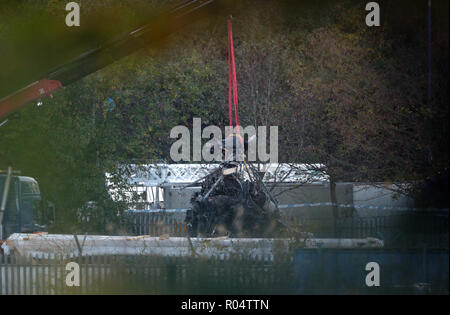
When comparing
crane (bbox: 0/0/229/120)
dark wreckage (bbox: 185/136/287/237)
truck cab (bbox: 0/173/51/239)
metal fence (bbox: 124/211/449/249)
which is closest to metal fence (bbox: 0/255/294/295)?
metal fence (bbox: 124/211/449/249)

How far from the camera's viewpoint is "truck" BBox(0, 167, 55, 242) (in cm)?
1390

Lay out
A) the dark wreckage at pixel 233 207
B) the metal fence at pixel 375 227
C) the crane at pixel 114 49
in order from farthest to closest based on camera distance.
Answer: the dark wreckage at pixel 233 207 < the metal fence at pixel 375 227 < the crane at pixel 114 49

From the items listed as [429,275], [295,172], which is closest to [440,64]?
[429,275]

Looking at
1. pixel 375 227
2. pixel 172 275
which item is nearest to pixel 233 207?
pixel 172 275

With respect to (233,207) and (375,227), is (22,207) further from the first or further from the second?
(375,227)

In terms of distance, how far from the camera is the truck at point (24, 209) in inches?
547

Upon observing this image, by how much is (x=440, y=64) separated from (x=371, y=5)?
7.36 metres

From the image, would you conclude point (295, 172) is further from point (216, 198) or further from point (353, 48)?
point (216, 198)

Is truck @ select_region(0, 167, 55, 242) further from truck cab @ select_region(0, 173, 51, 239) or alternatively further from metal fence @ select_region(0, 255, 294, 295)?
metal fence @ select_region(0, 255, 294, 295)

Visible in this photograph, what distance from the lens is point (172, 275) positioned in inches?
371

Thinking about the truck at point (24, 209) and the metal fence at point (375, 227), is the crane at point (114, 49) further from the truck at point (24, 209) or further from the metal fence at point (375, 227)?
the truck at point (24, 209)

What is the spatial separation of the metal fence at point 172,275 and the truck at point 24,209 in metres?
4.58

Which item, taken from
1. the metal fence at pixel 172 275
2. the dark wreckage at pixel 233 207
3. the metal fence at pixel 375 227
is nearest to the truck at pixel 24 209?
the metal fence at pixel 375 227

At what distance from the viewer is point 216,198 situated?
1296cm
